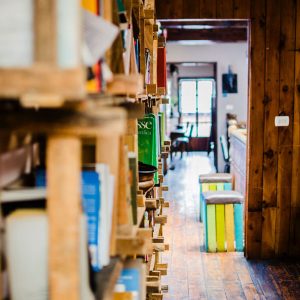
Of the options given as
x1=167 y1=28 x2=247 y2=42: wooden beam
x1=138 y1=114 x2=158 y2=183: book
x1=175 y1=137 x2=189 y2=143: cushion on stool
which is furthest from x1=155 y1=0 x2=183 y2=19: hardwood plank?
x1=175 y1=137 x2=189 y2=143: cushion on stool

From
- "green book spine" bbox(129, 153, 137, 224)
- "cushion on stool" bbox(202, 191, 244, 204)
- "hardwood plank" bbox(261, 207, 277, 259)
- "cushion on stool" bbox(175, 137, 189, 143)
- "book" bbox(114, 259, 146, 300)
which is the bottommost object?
"hardwood plank" bbox(261, 207, 277, 259)

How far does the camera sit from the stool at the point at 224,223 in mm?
5398

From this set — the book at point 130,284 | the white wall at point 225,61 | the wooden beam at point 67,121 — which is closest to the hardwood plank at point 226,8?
the book at point 130,284

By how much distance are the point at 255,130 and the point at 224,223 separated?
103 centimetres

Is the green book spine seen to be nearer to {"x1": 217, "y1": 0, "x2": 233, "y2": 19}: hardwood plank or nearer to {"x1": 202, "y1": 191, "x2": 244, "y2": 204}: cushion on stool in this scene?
{"x1": 217, "y1": 0, "x2": 233, "y2": 19}: hardwood plank

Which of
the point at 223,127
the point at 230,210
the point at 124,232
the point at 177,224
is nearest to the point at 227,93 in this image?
the point at 223,127

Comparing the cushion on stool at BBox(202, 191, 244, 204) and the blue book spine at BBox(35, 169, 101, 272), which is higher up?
the blue book spine at BBox(35, 169, 101, 272)

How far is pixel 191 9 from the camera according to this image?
16.2 feet

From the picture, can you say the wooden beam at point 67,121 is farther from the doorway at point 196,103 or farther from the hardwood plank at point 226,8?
the doorway at point 196,103

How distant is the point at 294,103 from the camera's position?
4.90 meters

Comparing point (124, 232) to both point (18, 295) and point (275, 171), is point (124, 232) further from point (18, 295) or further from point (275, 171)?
point (275, 171)

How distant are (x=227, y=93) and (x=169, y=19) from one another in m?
6.60

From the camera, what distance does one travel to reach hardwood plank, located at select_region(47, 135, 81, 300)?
987 millimetres

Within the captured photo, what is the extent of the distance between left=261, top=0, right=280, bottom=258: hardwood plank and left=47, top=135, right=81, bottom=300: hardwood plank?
4107 millimetres
